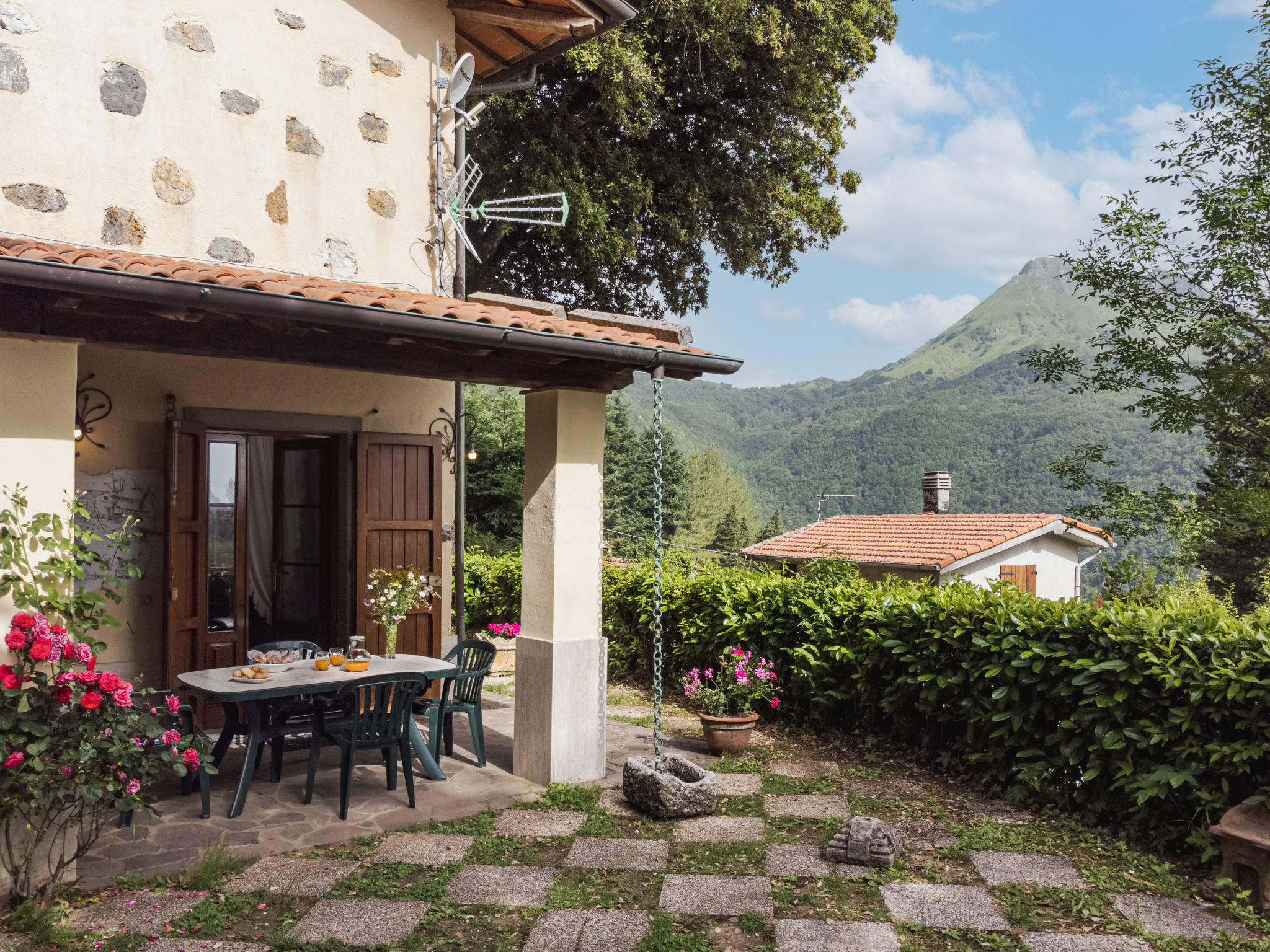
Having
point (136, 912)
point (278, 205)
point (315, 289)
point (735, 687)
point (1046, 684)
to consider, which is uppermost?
point (278, 205)

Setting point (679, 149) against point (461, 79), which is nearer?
point (461, 79)

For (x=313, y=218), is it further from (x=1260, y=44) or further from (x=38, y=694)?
(x=1260, y=44)

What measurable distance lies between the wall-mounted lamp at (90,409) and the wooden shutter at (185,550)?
396 millimetres

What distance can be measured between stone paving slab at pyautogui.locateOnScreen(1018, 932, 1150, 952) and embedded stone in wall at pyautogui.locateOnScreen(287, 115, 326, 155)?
6452 mm

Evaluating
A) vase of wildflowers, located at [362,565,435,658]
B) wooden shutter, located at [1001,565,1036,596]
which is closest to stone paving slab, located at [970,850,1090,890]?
vase of wildflowers, located at [362,565,435,658]

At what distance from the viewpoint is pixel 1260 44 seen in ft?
44.5

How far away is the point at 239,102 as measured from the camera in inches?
251

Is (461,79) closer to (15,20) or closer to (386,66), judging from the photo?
(386,66)

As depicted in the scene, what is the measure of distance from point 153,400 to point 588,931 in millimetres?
4649

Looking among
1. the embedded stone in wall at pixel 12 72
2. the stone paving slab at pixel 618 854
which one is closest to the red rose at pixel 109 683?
the stone paving slab at pixel 618 854

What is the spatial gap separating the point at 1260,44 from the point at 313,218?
557 inches

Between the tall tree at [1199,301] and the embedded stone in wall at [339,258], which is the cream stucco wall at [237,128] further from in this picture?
the tall tree at [1199,301]

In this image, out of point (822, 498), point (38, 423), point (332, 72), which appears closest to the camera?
point (38, 423)

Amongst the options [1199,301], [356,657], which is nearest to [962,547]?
[1199,301]
